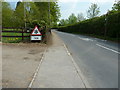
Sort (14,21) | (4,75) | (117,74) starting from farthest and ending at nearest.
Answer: (14,21)
(117,74)
(4,75)

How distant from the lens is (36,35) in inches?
492

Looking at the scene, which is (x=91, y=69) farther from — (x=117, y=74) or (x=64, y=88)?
(x=64, y=88)

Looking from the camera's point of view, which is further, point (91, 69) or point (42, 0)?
point (42, 0)

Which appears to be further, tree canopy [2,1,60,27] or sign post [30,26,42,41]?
tree canopy [2,1,60,27]

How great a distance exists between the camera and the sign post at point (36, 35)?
1243 cm

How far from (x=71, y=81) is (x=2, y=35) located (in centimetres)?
1053

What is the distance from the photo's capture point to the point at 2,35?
1324 cm

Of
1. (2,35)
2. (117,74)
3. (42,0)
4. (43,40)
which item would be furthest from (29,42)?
(42,0)

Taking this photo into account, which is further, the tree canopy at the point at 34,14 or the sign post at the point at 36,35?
the tree canopy at the point at 34,14

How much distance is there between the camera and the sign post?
12.4 meters

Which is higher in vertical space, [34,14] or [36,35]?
[34,14]

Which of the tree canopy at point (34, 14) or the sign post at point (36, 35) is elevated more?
the tree canopy at point (34, 14)

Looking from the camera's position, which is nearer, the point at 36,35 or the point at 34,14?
the point at 36,35

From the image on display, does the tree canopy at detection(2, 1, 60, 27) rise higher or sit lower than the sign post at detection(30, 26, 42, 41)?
higher
